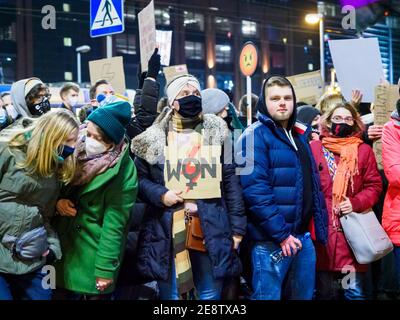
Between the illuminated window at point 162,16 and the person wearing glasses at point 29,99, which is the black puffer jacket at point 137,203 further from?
the illuminated window at point 162,16

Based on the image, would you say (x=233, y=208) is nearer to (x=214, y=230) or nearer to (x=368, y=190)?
(x=214, y=230)

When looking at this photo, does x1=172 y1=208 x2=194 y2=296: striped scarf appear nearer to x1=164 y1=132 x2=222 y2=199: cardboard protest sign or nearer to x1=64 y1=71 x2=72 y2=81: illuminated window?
x1=164 y1=132 x2=222 y2=199: cardboard protest sign

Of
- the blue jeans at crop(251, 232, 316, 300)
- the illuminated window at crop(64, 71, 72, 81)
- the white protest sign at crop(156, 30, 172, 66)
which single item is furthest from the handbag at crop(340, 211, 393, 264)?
the illuminated window at crop(64, 71, 72, 81)

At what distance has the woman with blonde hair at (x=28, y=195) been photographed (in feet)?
10.3

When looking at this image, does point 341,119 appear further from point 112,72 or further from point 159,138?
point 112,72

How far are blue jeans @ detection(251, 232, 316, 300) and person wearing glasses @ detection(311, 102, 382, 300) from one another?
39 cm

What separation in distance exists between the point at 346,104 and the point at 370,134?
1.05 feet

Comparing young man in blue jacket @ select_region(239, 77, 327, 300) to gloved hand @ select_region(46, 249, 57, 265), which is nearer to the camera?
gloved hand @ select_region(46, 249, 57, 265)

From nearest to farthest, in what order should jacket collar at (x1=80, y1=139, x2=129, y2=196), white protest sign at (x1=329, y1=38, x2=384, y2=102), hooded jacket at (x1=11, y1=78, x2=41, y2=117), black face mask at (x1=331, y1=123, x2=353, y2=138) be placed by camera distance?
jacket collar at (x1=80, y1=139, x2=129, y2=196) → hooded jacket at (x1=11, y1=78, x2=41, y2=117) → black face mask at (x1=331, y1=123, x2=353, y2=138) → white protest sign at (x1=329, y1=38, x2=384, y2=102)

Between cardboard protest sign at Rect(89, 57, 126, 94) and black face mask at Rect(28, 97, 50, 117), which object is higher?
cardboard protest sign at Rect(89, 57, 126, 94)

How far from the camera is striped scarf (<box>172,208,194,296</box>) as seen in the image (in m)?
3.62

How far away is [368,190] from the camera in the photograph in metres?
4.33

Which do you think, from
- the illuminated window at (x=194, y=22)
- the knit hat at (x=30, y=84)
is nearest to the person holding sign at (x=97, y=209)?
the knit hat at (x=30, y=84)

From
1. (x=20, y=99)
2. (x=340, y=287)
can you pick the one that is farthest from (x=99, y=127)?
(x=340, y=287)
